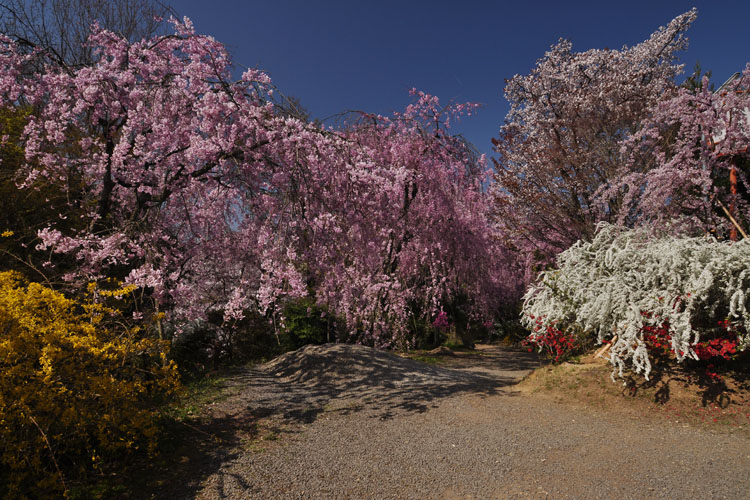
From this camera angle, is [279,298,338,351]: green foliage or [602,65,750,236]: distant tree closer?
[602,65,750,236]: distant tree

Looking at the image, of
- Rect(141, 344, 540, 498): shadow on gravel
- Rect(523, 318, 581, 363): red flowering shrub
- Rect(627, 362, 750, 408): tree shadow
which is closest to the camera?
Rect(141, 344, 540, 498): shadow on gravel

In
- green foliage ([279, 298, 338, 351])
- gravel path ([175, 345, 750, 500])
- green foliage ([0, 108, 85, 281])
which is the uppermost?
green foliage ([0, 108, 85, 281])

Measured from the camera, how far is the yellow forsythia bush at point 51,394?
10.7 ft

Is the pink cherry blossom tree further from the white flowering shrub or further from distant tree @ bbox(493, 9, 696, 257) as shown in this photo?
distant tree @ bbox(493, 9, 696, 257)

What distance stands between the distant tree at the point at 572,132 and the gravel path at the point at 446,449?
6035 mm

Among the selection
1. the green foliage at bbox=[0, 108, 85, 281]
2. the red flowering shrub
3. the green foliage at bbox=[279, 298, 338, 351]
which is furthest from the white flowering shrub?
the green foliage at bbox=[0, 108, 85, 281]

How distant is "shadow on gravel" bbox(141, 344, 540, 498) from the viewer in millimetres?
4480

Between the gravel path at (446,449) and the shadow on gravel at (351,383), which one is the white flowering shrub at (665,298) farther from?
the shadow on gravel at (351,383)

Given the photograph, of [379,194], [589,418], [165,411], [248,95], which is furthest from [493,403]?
A: [248,95]

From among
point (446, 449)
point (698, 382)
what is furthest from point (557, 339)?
point (446, 449)

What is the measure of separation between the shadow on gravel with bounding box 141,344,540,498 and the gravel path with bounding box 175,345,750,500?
0.12 feet

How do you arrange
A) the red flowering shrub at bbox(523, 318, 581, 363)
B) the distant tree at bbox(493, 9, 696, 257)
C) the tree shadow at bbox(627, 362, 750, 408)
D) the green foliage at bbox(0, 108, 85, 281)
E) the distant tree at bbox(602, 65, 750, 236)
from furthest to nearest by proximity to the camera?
1. the distant tree at bbox(493, 9, 696, 257)
2. the distant tree at bbox(602, 65, 750, 236)
3. the red flowering shrub at bbox(523, 318, 581, 363)
4. the green foliage at bbox(0, 108, 85, 281)
5. the tree shadow at bbox(627, 362, 750, 408)

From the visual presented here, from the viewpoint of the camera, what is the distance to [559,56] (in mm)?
13969

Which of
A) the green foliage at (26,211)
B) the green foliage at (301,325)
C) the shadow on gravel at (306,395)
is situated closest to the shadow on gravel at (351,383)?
the shadow on gravel at (306,395)
